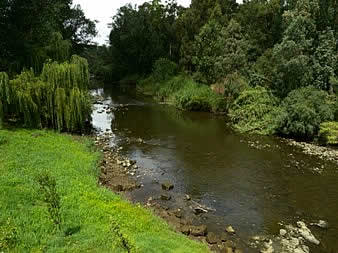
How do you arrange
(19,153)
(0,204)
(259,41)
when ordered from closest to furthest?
(0,204) < (19,153) < (259,41)

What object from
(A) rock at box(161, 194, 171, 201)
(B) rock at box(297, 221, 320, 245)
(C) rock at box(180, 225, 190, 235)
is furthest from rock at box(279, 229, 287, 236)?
(A) rock at box(161, 194, 171, 201)

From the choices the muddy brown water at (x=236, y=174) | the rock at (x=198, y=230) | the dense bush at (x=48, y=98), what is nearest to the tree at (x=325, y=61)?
the muddy brown water at (x=236, y=174)

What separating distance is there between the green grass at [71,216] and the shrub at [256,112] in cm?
1550

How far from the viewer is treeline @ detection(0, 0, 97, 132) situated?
23375 mm

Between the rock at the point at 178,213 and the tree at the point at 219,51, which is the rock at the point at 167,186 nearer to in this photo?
the rock at the point at 178,213

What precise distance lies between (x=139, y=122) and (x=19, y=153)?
51.0 ft

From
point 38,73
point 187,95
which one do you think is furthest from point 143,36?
point 38,73

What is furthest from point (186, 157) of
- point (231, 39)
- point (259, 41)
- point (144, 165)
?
point (259, 41)

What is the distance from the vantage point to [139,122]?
3316cm

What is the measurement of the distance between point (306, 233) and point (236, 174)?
21.2 feet

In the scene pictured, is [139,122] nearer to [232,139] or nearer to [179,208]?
[232,139]

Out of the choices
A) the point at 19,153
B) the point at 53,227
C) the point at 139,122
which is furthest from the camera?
the point at 139,122

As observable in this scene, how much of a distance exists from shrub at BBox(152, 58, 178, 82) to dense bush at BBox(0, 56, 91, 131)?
94.0 ft

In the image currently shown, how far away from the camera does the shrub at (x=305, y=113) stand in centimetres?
2591
